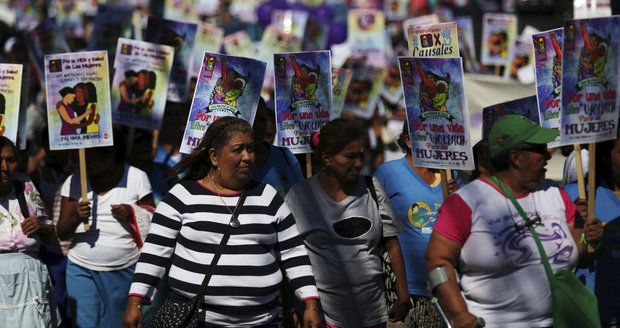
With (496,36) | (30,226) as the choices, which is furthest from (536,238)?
(496,36)

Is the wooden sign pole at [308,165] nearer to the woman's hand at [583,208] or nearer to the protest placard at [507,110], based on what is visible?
the protest placard at [507,110]

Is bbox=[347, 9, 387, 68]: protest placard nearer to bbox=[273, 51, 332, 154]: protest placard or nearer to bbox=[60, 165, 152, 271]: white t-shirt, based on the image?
bbox=[273, 51, 332, 154]: protest placard

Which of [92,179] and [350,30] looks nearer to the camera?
[92,179]

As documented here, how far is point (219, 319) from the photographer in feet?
17.6

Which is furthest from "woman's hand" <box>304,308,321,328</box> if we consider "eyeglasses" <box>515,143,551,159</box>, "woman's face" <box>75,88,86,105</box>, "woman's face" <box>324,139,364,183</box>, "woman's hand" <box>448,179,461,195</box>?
"woman's face" <box>75,88,86,105</box>

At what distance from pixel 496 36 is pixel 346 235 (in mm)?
7235

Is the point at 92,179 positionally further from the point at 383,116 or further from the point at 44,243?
the point at 383,116

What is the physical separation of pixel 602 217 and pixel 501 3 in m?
16.2

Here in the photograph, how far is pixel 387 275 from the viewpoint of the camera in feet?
20.4

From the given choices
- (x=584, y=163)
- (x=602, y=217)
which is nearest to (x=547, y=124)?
(x=584, y=163)

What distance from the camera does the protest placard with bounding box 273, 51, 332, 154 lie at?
753 cm

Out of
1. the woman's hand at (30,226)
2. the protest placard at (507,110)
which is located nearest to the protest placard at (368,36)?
→ the protest placard at (507,110)

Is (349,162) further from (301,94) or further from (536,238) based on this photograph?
(301,94)

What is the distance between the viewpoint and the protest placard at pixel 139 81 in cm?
873
